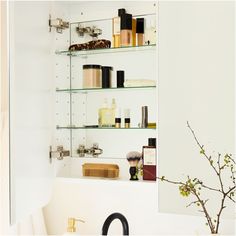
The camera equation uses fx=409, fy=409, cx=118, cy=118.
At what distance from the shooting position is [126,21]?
149 centimetres

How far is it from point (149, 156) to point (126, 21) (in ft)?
1.63

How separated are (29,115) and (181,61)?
53cm

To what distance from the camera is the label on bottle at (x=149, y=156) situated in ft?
4.70

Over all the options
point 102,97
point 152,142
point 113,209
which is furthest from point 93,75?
point 113,209

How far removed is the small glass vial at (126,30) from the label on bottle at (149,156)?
40 centimetres

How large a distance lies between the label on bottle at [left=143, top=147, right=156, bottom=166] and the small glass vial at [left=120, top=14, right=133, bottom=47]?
1.30ft

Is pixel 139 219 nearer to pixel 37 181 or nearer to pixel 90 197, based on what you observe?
pixel 90 197

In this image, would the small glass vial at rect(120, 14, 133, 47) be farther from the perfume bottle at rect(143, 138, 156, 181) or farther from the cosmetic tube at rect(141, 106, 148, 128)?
the perfume bottle at rect(143, 138, 156, 181)

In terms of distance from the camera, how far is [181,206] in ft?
4.50

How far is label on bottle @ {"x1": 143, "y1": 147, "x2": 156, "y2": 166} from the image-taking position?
4.70ft

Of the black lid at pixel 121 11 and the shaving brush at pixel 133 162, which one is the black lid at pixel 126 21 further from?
the shaving brush at pixel 133 162

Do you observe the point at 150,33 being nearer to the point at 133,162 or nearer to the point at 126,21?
the point at 126,21

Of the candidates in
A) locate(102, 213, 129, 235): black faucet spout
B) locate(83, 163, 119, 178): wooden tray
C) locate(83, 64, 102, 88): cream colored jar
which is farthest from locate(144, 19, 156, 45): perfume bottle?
locate(102, 213, 129, 235): black faucet spout

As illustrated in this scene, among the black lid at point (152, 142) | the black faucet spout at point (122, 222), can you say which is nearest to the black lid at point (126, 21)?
the black lid at point (152, 142)
